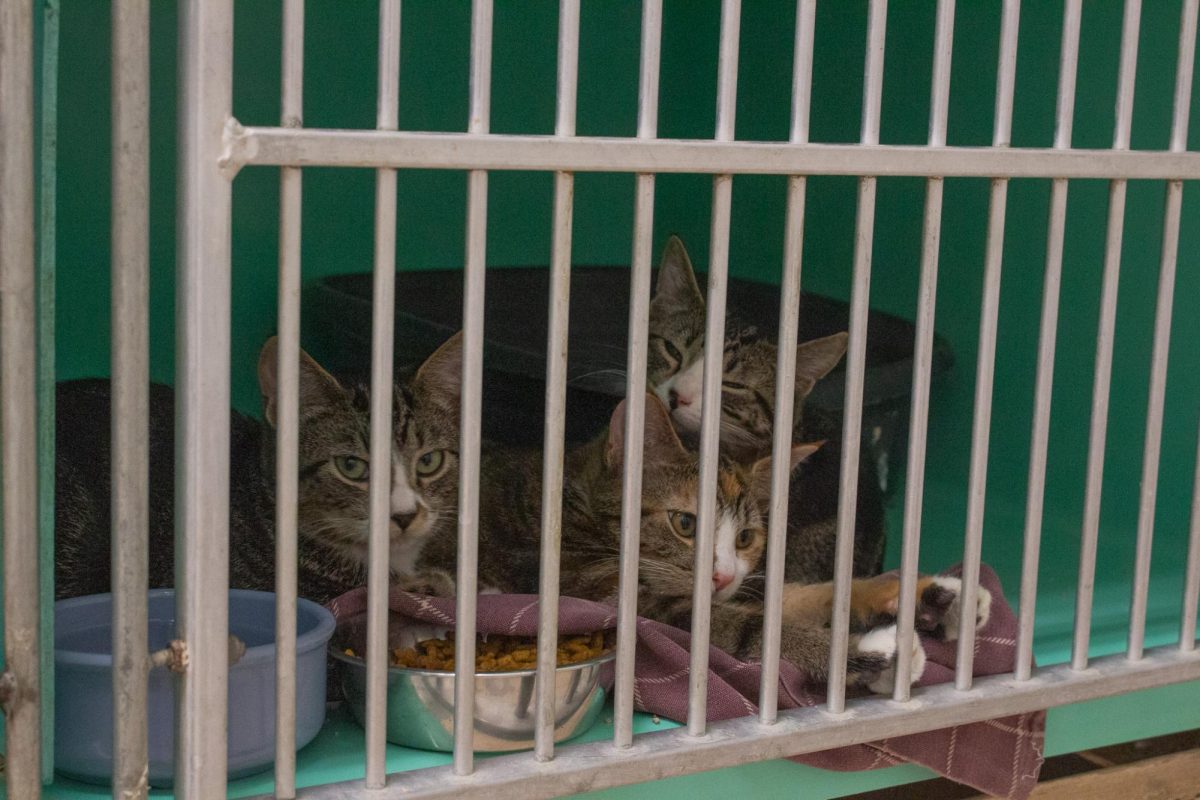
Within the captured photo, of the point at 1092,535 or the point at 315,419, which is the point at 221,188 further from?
the point at 1092,535

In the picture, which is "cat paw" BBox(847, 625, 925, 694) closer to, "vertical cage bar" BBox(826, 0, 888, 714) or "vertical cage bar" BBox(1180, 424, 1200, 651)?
"vertical cage bar" BBox(826, 0, 888, 714)

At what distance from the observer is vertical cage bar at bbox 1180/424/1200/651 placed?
1.56m

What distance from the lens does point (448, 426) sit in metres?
1.68

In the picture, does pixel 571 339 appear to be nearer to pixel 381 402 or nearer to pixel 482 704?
pixel 482 704

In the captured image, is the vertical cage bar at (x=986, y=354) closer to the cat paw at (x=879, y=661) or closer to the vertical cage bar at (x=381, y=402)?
the cat paw at (x=879, y=661)

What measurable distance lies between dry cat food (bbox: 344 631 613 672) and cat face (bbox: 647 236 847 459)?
1.70 ft

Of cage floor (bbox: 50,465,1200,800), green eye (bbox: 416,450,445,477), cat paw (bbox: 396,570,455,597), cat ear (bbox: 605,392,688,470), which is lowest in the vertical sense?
cage floor (bbox: 50,465,1200,800)

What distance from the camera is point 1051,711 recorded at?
1.60 m

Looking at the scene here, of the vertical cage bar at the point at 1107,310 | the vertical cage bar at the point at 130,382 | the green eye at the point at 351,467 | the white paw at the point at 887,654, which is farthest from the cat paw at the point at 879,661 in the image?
the vertical cage bar at the point at 130,382

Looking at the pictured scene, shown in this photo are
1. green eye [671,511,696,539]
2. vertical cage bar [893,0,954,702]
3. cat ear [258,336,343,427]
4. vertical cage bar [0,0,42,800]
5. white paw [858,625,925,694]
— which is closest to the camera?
vertical cage bar [0,0,42,800]

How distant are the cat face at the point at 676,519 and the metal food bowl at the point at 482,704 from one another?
0.30m

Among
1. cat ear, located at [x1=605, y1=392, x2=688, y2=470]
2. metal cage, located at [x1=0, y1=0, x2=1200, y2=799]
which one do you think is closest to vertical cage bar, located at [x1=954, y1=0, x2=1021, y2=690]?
metal cage, located at [x1=0, y1=0, x2=1200, y2=799]

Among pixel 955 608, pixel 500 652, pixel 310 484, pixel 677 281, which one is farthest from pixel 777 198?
pixel 500 652

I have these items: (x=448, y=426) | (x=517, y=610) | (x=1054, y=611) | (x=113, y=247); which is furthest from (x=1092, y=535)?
(x=113, y=247)
